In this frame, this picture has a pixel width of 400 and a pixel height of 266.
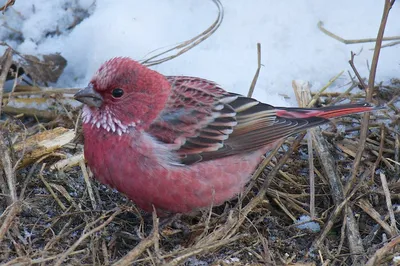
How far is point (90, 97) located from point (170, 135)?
0.55 m

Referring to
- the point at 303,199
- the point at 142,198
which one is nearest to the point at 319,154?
the point at 303,199

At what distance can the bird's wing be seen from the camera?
15.8ft

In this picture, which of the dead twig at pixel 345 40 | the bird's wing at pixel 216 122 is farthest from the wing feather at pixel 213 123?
the dead twig at pixel 345 40

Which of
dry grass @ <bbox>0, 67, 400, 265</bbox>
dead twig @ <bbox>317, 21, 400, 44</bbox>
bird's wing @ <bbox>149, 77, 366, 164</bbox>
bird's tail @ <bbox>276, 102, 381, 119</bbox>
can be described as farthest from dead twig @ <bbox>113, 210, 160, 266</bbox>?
dead twig @ <bbox>317, 21, 400, 44</bbox>

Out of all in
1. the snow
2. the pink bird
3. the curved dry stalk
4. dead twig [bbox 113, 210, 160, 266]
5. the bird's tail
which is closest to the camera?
dead twig [bbox 113, 210, 160, 266]

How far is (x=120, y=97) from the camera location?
4797 mm

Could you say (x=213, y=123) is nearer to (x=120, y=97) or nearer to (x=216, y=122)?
(x=216, y=122)

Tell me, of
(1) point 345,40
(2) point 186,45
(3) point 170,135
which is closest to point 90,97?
(3) point 170,135

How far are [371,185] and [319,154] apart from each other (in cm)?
44

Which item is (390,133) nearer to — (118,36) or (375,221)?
(375,221)

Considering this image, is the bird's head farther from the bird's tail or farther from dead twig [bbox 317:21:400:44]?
dead twig [bbox 317:21:400:44]

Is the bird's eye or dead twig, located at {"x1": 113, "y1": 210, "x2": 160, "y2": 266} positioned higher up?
the bird's eye

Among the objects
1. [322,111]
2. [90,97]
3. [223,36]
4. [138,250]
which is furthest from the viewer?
[223,36]

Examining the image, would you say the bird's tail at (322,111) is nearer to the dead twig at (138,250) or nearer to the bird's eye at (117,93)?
the bird's eye at (117,93)
